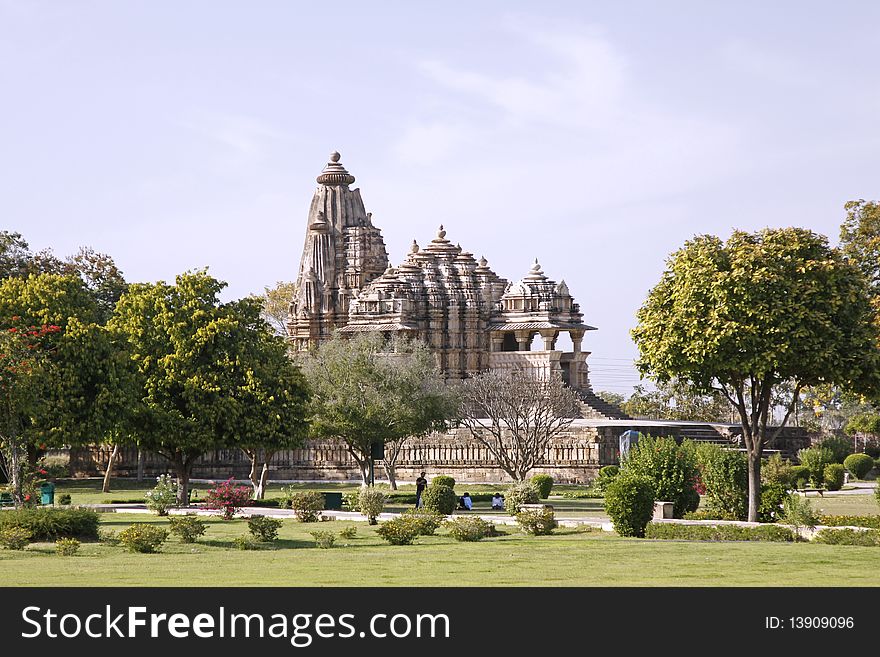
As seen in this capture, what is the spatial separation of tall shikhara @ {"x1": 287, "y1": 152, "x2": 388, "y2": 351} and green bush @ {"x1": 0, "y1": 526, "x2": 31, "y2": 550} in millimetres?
54232

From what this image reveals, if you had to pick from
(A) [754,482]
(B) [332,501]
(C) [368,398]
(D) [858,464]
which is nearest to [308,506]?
(B) [332,501]

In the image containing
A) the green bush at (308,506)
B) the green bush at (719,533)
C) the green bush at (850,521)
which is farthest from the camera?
the green bush at (308,506)

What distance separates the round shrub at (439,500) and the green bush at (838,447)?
28839 mm

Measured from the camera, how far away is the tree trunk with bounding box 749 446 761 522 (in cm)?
3494

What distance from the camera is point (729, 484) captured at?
3656 centimetres

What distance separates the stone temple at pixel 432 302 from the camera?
79125 mm

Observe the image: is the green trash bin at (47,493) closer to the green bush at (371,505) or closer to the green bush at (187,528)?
the green bush at (371,505)

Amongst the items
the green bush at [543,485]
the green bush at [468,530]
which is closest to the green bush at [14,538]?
the green bush at [468,530]

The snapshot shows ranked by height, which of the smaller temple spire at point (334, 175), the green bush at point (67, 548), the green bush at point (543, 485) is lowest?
the green bush at point (67, 548)

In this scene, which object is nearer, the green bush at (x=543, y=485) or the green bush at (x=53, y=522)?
the green bush at (x=53, y=522)

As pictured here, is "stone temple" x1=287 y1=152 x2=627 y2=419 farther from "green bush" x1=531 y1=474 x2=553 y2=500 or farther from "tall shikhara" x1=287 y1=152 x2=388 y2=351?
"green bush" x1=531 y1=474 x2=553 y2=500
